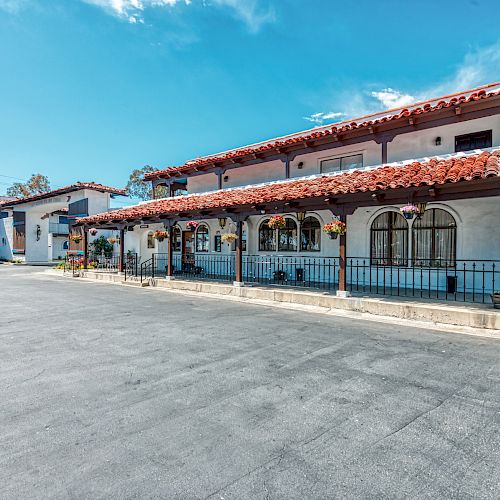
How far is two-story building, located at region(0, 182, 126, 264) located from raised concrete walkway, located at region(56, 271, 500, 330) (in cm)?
1932

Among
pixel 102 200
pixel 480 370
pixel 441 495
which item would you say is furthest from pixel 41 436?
pixel 102 200

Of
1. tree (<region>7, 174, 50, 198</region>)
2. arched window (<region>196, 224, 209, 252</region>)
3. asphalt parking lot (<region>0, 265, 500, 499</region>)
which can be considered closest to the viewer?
asphalt parking lot (<region>0, 265, 500, 499</region>)

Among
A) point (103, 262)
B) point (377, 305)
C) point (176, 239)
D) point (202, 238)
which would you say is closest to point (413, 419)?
point (377, 305)

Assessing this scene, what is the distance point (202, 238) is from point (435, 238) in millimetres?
10821

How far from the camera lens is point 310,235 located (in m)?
14.0

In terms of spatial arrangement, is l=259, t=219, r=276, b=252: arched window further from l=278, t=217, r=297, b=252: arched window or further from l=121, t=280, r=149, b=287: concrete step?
l=121, t=280, r=149, b=287: concrete step

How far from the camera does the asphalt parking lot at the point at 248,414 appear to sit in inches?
98.3

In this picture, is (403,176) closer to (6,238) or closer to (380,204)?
(380,204)

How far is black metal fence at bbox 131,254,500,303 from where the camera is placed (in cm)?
1003

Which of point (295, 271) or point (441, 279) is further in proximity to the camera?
point (295, 271)

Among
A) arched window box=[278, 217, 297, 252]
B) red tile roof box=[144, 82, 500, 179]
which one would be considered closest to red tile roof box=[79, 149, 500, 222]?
red tile roof box=[144, 82, 500, 179]

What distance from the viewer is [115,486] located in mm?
2430

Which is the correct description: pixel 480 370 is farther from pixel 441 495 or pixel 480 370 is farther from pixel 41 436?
pixel 41 436

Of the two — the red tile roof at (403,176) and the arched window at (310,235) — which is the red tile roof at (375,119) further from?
the arched window at (310,235)
